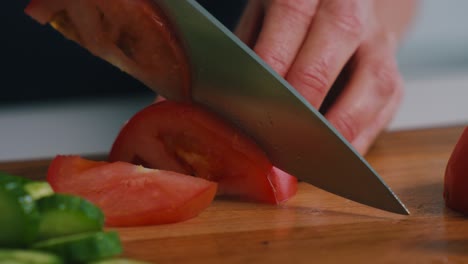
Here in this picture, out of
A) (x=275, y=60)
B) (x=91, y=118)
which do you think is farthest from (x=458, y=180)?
(x=91, y=118)

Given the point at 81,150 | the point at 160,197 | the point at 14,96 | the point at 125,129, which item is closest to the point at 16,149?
the point at 81,150

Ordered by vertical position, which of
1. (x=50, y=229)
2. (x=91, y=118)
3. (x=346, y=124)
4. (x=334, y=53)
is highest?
(x=334, y=53)

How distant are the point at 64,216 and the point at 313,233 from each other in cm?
39

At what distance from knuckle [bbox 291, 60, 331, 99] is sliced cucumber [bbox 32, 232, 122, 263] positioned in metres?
0.57

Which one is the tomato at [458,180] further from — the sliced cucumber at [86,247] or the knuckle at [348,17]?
the sliced cucumber at [86,247]

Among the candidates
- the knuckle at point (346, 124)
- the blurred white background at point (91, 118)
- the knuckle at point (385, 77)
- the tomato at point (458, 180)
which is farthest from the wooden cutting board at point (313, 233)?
the blurred white background at point (91, 118)

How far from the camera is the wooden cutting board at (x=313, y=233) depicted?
1.11 metres

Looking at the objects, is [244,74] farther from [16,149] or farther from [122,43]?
[16,149]

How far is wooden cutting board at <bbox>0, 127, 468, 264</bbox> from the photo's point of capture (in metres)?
1.11

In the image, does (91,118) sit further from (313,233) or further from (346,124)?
(313,233)

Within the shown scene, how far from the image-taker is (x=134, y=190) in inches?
50.3

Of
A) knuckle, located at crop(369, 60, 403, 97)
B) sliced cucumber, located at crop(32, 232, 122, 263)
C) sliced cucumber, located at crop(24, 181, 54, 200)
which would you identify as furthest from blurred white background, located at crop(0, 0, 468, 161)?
sliced cucumber, located at crop(32, 232, 122, 263)

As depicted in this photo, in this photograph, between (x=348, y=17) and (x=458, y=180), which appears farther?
(x=348, y=17)

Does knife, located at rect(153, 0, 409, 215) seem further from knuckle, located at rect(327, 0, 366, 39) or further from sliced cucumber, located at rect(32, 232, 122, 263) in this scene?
sliced cucumber, located at rect(32, 232, 122, 263)
